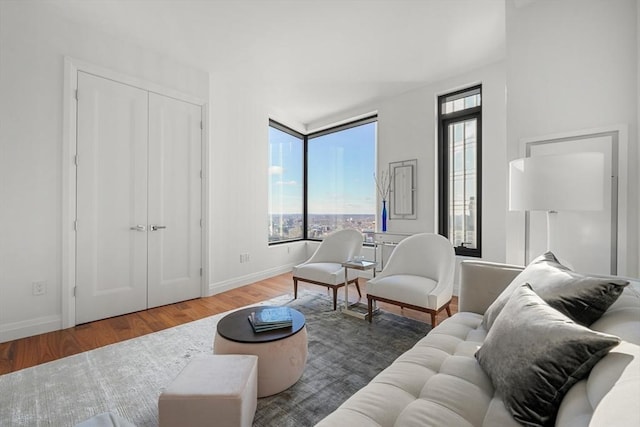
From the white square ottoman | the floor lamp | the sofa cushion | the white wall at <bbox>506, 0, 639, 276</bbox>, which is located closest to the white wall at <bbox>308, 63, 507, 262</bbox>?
the white wall at <bbox>506, 0, 639, 276</bbox>

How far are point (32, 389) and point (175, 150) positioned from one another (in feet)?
8.11

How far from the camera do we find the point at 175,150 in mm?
3387

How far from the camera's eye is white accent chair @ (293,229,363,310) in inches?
121

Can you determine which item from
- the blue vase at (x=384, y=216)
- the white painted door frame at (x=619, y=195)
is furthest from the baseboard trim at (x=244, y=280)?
the white painted door frame at (x=619, y=195)

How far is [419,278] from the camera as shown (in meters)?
2.63

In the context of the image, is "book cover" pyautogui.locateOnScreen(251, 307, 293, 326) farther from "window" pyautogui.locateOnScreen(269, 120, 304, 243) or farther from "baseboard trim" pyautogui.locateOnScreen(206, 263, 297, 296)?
"window" pyautogui.locateOnScreen(269, 120, 304, 243)

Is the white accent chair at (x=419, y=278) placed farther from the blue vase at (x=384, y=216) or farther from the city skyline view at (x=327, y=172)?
the city skyline view at (x=327, y=172)

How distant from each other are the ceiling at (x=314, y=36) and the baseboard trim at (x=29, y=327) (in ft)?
9.03

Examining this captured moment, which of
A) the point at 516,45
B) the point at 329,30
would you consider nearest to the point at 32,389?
the point at 329,30

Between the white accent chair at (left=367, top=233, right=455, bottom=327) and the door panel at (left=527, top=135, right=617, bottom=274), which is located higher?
the door panel at (left=527, top=135, right=617, bottom=274)

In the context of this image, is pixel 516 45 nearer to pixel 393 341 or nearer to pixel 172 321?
pixel 393 341

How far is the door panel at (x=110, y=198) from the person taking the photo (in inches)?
108

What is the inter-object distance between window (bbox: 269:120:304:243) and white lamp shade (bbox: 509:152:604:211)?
3.76 m

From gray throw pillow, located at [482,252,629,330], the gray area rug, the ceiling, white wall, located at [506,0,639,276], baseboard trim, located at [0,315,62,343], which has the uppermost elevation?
the ceiling
